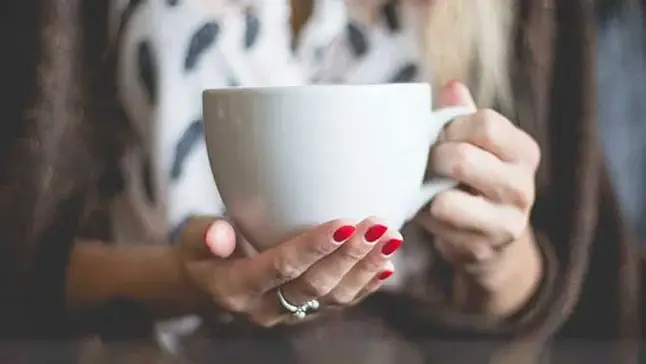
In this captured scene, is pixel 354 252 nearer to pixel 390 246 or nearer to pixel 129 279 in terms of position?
pixel 390 246

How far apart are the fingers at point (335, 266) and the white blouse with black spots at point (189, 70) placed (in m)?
0.11

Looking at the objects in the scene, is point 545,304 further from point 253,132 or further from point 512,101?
point 253,132

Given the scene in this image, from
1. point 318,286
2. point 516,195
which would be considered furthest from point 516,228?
point 318,286

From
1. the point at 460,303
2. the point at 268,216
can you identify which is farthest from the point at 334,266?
the point at 460,303

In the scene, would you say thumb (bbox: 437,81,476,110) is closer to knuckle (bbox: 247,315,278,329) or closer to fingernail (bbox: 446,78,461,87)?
fingernail (bbox: 446,78,461,87)

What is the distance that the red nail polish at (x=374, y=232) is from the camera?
32cm

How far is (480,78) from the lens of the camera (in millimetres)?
464

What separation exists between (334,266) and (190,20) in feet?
0.59

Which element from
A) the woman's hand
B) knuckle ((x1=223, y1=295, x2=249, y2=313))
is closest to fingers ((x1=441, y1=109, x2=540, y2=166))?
the woman's hand

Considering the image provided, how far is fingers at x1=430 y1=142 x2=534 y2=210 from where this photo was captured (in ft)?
1.14

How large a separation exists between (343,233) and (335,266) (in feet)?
0.08

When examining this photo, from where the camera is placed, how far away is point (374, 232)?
320mm

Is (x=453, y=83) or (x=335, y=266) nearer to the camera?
(x=335, y=266)

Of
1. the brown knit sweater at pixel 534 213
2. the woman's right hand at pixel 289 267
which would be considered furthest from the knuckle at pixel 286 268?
the brown knit sweater at pixel 534 213
